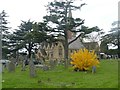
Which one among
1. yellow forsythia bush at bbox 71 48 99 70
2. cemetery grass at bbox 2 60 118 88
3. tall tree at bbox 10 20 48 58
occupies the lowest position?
cemetery grass at bbox 2 60 118 88

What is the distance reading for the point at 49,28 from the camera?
143 ft

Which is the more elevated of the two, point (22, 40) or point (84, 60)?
point (22, 40)

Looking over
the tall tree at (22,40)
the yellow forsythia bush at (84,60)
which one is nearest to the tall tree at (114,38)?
the tall tree at (22,40)

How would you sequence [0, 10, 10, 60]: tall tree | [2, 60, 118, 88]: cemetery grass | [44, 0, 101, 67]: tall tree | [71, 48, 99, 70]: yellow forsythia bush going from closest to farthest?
[2, 60, 118, 88]: cemetery grass < [71, 48, 99, 70]: yellow forsythia bush < [44, 0, 101, 67]: tall tree < [0, 10, 10, 60]: tall tree

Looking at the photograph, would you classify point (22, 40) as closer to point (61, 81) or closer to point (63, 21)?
point (63, 21)

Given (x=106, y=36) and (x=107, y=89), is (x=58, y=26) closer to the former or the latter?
(x=106, y=36)

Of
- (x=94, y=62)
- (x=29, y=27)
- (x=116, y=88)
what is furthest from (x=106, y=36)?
(x=116, y=88)

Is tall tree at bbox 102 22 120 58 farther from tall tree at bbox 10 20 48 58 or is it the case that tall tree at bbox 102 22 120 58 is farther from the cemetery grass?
the cemetery grass

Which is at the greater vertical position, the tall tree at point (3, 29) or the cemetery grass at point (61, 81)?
the tall tree at point (3, 29)

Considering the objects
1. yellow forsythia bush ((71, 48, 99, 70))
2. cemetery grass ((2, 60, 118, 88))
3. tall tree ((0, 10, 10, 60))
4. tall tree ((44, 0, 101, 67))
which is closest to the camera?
cemetery grass ((2, 60, 118, 88))

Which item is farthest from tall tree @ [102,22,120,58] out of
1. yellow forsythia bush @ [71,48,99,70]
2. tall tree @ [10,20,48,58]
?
yellow forsythia bush @ [71,48,99,70]

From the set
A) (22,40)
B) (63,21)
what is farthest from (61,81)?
(22,40)

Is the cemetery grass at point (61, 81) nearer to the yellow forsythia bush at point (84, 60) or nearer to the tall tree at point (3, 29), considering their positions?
the yellow forsythia bush at point (84, 60)

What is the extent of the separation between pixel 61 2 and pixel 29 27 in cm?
1880
